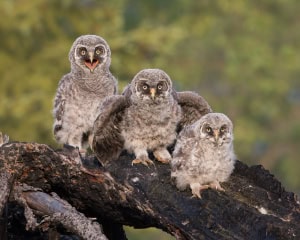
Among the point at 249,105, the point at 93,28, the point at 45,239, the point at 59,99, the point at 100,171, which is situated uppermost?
the point at 249,105

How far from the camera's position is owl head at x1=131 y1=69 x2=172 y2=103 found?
6859 millimetres

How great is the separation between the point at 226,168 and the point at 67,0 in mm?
20452

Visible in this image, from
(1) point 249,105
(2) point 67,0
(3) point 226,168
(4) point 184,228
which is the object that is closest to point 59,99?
(3) point 226,168

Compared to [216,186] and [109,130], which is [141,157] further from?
[216,186]

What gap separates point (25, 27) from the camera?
24.3m

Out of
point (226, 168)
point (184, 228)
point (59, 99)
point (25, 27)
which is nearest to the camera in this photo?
point (184, 228)

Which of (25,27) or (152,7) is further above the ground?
(152,7)

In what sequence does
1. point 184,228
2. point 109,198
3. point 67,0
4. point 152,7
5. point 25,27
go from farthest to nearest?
point 152,7 < point 67,0 < point 25,27 < point 109,198 < point 184,228

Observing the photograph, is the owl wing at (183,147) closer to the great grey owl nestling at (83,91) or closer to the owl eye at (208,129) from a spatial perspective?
the owl eye at (208,129)

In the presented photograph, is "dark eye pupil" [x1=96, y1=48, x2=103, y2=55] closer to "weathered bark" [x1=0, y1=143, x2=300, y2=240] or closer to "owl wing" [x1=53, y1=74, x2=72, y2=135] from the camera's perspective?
"owl wing" [x1=53, y1=74, x2=72, y2=135]

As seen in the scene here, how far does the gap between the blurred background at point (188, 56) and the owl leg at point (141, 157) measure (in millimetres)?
16089

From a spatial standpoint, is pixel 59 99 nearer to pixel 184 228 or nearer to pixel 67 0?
pixel 184 228

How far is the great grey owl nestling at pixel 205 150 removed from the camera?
6.04 meters

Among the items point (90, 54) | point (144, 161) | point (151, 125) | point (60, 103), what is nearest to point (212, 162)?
point (144, 161)
